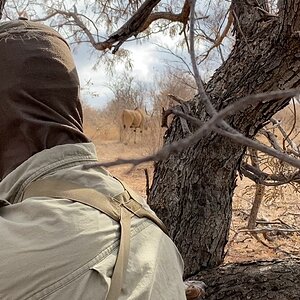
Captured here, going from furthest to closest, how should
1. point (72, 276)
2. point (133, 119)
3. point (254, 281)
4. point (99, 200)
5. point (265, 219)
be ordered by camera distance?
1. point (133, 119)
2. point (265, 219)
3. point (254, 281)
4. point (99, 200)
5. point (72, 276)

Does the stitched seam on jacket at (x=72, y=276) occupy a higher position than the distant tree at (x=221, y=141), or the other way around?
the distant tree at (x=221, y=141)

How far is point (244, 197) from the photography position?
8.80m

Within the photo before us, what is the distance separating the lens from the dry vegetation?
3.77 metres

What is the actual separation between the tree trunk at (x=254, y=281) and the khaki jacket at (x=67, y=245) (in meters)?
0.87

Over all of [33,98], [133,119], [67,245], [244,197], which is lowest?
[67,245]

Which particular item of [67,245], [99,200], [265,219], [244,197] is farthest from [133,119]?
[67,245]

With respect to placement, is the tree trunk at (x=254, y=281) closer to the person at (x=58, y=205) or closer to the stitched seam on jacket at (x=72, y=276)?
the person at (x=58, y=205)

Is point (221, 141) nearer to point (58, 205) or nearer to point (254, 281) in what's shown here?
point (254, 281)

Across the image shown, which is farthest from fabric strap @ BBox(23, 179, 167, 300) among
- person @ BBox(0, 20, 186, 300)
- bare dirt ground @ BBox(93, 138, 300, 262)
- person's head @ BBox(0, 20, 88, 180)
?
bare dirt ground @ BBox(93, 138, 300, 262)

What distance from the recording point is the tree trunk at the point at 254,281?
2137 mm

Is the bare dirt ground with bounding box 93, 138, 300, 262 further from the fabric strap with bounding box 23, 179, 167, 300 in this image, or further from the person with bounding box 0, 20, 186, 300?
the fabric strap with bounding box 23, 179, 167, 300

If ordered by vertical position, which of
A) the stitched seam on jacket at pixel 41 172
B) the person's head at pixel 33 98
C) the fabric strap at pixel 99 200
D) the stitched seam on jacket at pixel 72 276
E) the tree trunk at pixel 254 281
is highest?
the person's head at pixel 33 98

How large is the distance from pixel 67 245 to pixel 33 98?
36cm

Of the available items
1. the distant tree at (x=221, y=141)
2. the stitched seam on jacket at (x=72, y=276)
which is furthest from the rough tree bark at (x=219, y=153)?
the stitched seam on jacket at (x=72, y=276)
